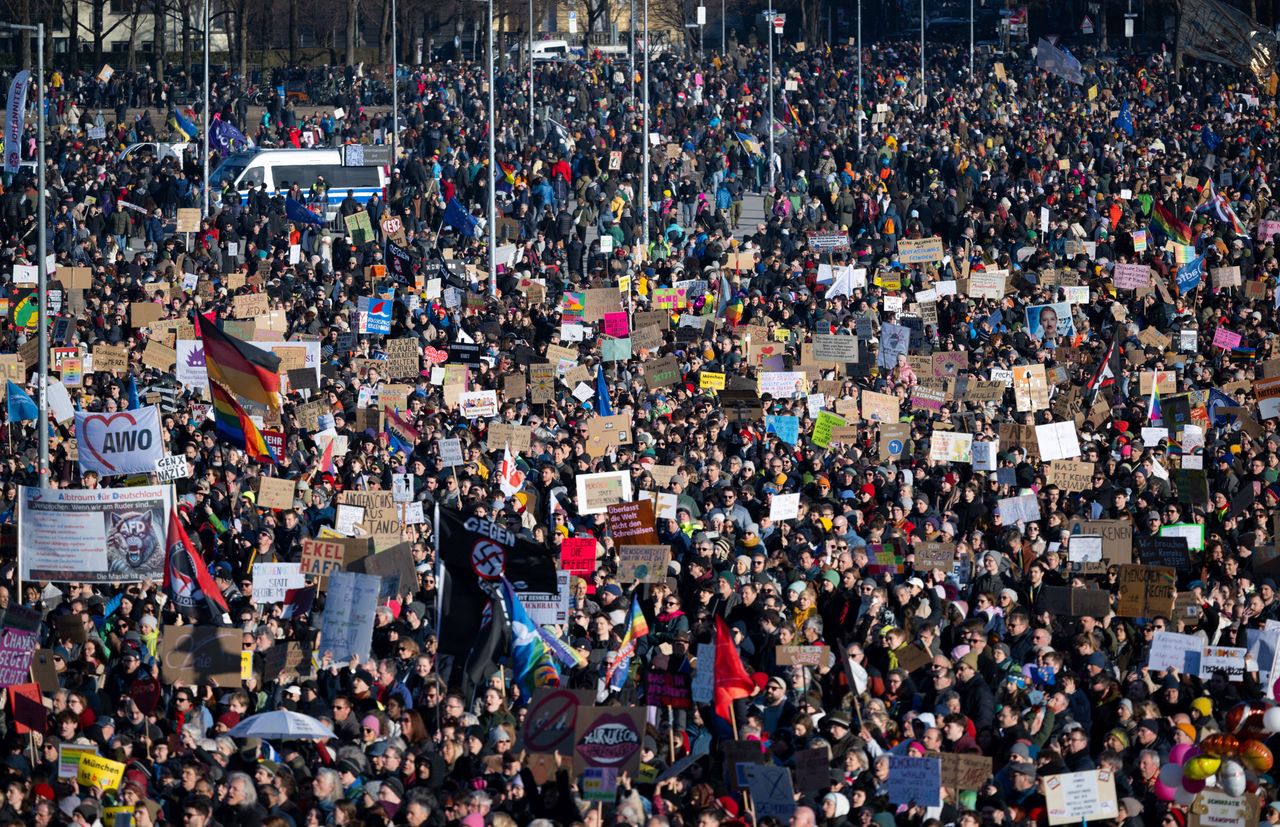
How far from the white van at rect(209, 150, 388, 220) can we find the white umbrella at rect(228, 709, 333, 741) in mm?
24722

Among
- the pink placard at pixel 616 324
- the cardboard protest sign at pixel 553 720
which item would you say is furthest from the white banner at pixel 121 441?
the pink placard at pixel 616 324

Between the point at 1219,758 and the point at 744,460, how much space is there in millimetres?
7691

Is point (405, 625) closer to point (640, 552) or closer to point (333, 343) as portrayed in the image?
point (640, 552)

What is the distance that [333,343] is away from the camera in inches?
939

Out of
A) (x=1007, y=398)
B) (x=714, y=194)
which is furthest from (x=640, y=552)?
(x=714, y=194)

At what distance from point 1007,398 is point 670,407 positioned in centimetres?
323

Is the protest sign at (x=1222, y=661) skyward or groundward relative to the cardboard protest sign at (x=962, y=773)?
skyward

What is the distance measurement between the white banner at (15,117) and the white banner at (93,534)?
12042 mm

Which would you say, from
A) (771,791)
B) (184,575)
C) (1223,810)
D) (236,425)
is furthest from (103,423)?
(1223,810)

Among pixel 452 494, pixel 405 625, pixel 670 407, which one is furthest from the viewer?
pixel 670 407

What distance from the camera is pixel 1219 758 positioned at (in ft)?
35.2

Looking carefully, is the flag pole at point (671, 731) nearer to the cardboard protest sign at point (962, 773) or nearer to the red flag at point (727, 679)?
the red flag at point (727, 679)

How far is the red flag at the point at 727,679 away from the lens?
1211 centimetres

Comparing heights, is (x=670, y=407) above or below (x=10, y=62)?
below
